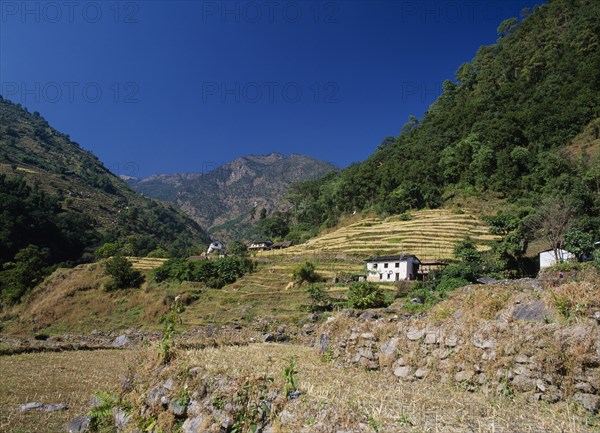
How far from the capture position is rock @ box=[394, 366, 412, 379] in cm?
754

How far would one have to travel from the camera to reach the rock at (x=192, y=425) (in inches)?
235

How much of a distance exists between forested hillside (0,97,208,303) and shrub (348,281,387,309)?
1937 inches

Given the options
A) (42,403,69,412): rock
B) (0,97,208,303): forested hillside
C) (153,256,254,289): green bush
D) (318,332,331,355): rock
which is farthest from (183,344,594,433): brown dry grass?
(0,97,208,303): forested hillside

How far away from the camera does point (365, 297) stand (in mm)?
26000

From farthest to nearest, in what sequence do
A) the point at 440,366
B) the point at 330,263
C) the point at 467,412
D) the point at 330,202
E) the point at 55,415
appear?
the point at 330,202
the point at 330,263
the point at 55,415
the point at 440,366
the point at 467,412

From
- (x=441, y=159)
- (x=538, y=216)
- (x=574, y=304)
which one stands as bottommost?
(x=574, y=304)

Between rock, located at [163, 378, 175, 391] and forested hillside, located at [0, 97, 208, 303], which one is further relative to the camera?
forested hillside, located at [0, 97, 208, 303]

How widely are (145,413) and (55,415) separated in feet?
13.2

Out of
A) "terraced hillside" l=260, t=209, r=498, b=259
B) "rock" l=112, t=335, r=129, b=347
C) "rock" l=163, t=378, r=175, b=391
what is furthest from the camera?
"terraced hillside" l=260, t=209, r=498, b=259

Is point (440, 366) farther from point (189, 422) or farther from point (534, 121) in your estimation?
point (534, 121)

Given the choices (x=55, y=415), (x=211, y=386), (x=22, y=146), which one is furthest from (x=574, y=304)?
(x=22, y=146)

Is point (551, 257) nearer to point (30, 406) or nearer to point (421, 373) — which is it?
point (421, 373)

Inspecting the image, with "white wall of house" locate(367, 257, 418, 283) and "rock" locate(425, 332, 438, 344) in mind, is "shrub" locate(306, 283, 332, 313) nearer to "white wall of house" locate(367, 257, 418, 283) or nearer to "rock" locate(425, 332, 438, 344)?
"white wall of house" locate(367, 257, 418, 283)

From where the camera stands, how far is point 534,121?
2188 inches
